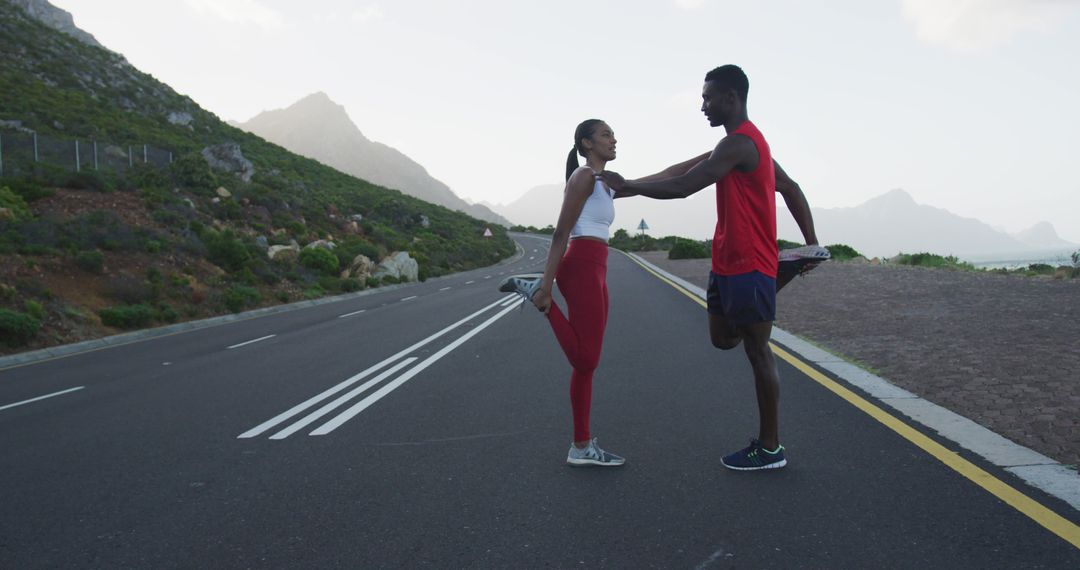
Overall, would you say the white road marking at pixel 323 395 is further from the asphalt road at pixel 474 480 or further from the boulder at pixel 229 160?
the boulder at pixel 229 160

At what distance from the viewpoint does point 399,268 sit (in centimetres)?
3070

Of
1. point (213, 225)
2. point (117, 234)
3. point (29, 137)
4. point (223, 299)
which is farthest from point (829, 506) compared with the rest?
point (29, 137)

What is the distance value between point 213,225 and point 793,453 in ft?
83.1

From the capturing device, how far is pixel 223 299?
18.7 m

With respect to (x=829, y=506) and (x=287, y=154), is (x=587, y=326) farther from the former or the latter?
(x=287, y=154)

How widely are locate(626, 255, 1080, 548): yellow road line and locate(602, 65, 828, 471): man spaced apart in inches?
38.0

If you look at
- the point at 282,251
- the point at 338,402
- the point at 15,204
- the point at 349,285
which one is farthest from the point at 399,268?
the point at 338,402

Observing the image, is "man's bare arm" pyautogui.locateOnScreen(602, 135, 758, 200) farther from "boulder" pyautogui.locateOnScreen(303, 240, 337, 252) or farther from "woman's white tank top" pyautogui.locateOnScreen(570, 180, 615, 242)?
"boulder" pyautogui.locateOnScreen(303, 240, 337, 252)

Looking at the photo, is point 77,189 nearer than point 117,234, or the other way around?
point 117,234

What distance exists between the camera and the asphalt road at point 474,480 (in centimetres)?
311

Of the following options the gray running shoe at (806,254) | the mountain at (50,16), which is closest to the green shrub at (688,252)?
the gray running shoe at (806,254)

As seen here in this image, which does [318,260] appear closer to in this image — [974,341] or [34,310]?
[34,310]

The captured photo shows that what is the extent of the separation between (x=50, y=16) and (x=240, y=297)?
73583 mm

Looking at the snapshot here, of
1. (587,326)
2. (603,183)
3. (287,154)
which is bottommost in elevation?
(587,326)
